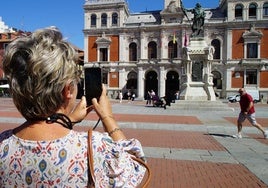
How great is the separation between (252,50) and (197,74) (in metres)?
26.6

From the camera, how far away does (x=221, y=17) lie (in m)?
50.4

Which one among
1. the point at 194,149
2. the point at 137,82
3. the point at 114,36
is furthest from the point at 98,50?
the point at 194,149

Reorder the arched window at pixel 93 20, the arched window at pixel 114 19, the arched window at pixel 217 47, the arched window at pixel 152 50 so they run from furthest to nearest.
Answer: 1. the arched window at pixel 93 20
2. the arched window at pixel 114 19
3. the arched window at pixel 152 50
4. the arched window at pixel 217 47

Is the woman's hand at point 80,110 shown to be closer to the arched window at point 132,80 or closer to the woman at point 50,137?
the woman at point 50,137

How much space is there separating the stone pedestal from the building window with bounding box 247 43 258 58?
25.7m

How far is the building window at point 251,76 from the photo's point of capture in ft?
153

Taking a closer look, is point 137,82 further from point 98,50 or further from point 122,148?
point 122,148

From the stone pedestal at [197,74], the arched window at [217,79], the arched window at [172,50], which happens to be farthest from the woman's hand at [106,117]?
the arched window at [172,50]

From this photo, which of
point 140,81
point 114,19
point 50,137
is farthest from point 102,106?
point 114,19

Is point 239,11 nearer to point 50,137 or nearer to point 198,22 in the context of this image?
point 198,22

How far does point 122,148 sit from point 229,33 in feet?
162

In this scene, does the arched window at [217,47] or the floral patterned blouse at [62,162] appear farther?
the arched window at [217,47]

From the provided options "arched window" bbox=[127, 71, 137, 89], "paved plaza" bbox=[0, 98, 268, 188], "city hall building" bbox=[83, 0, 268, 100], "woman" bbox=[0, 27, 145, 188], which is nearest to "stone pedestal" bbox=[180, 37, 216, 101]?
"paved plaza" bbox=[0, 98, 268, 188]

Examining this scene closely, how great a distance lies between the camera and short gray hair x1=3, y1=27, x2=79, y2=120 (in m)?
1.52
